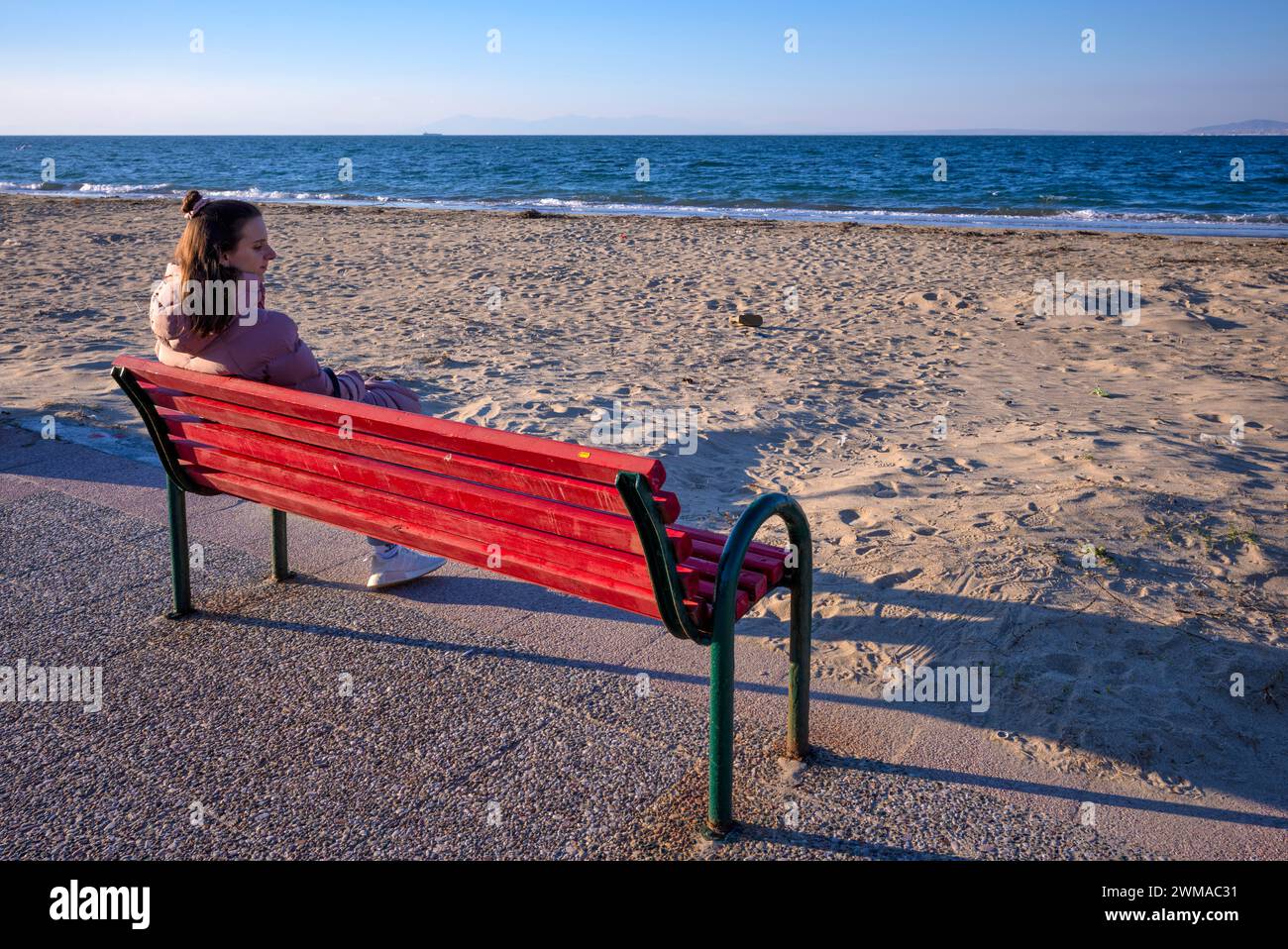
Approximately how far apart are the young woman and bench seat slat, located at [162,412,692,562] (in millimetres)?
220

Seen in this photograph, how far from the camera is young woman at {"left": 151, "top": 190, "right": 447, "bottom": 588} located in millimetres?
2980

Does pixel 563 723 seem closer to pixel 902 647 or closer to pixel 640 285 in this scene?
pixel 902 647

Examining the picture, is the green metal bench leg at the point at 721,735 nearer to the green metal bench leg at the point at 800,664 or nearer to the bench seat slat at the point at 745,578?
the bench seat slat at the point at 745,578

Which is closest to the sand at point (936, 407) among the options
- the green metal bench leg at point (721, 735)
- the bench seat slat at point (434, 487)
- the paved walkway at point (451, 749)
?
the paved walkway at point (451, 749)

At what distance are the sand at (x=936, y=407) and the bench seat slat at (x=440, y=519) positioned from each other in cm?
118

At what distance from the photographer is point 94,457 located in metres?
5.18

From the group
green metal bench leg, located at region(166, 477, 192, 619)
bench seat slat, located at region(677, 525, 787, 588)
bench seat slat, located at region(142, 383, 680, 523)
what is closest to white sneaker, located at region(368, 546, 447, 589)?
green metal bench leg, located at region(166, 477, 192, 619)

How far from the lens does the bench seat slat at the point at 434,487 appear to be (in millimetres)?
2314

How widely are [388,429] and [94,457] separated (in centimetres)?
340

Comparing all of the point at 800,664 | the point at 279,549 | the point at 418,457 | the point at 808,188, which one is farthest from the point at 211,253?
the point at 808,188

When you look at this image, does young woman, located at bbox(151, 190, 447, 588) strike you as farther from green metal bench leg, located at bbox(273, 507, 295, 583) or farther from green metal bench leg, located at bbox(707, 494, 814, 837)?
green metal bench leg, located at bbox(707, 494, 814, 837)
